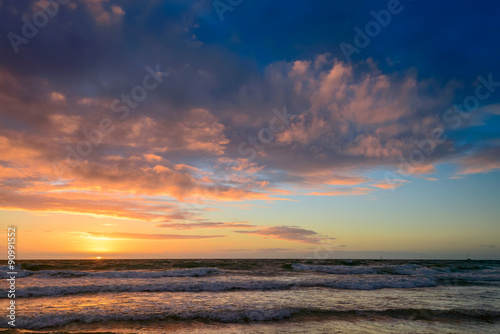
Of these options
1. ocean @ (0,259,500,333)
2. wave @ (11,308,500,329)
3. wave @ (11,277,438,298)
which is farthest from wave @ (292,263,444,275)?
wave @ (11,308,500,329)

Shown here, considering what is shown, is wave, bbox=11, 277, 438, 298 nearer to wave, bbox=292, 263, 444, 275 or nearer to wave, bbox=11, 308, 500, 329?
wave, bbox=11, 308, 500, 329

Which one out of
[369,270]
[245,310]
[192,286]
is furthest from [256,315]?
[369,270]

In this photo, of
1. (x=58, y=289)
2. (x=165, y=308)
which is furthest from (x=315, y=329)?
(x=58, y=289)

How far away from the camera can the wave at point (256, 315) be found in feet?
49.9

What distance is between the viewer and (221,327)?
48.0 ft

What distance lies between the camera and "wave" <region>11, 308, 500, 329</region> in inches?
599

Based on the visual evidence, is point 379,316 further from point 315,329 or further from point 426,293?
point 426,293

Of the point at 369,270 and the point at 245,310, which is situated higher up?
the point at 245,310

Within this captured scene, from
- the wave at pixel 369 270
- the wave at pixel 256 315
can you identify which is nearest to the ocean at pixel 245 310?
the wave at pixel 256 315

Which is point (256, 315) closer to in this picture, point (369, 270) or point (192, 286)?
point (192, 286)

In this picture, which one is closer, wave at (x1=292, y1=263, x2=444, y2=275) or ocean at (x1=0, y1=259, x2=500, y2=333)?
ocean at (x1=0, y1=259, x2=500, y2=333)

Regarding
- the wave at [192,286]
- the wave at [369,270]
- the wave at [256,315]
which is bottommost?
the wave at [369,270]

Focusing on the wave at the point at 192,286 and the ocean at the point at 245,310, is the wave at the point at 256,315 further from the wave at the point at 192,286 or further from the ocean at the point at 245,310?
the wave at the point at 192,286

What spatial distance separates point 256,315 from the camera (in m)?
16.6
